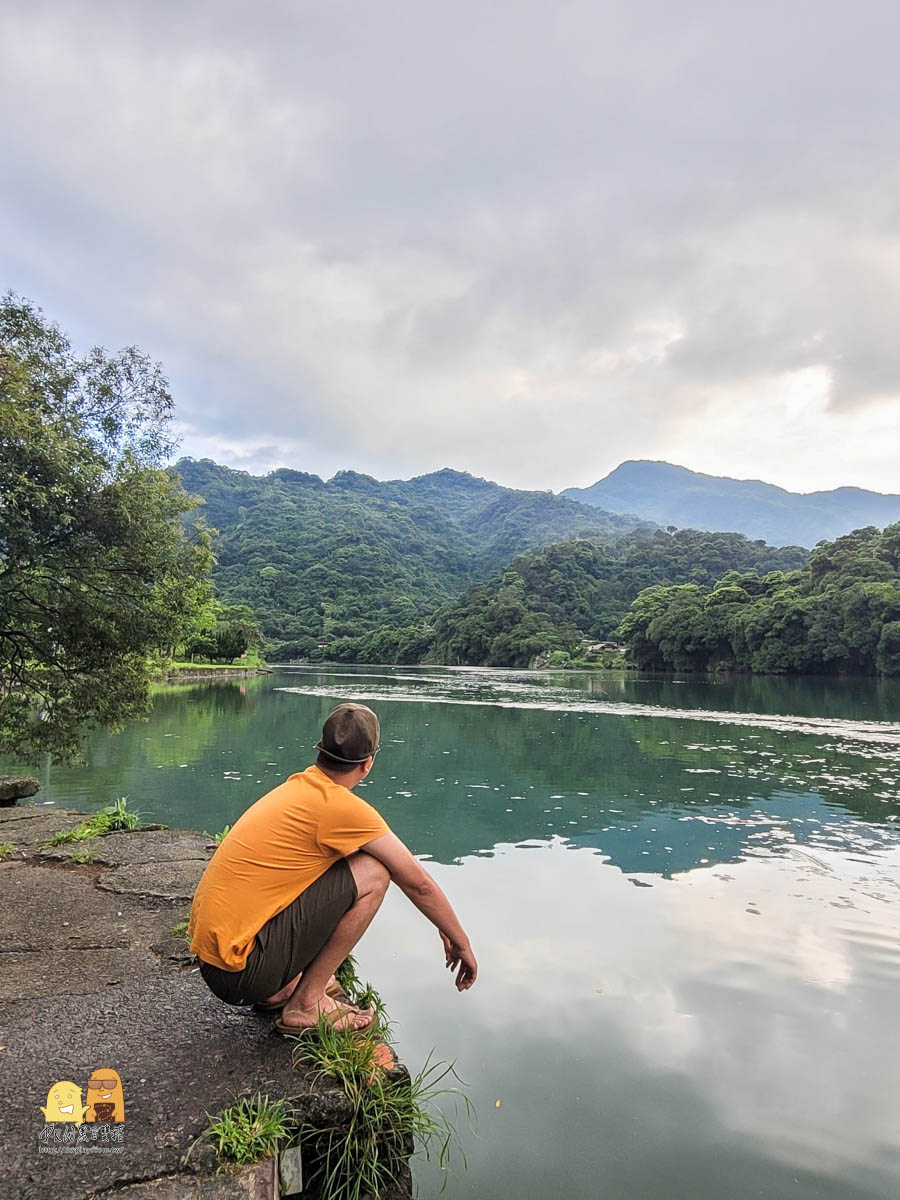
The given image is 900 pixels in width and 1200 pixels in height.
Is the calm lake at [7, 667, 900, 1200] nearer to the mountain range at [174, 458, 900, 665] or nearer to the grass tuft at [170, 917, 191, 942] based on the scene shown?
the grass tuft at [170, 917, 191, 942]

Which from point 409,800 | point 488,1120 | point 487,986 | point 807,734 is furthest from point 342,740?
point 807,734

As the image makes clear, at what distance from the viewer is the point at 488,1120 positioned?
356 cm

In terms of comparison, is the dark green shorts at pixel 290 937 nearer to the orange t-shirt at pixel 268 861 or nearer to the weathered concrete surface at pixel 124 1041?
the orange t-shirt at pixel 268 861

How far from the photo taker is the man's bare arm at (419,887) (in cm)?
279

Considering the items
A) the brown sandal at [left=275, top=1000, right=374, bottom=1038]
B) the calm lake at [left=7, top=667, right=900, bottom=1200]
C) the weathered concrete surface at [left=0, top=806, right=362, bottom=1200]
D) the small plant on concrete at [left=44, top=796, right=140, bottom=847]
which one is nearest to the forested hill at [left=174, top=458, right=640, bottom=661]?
the calm lake at [left=7, top=667, right=900, bottom=1200]

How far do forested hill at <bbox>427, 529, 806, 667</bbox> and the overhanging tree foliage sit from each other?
244 ft

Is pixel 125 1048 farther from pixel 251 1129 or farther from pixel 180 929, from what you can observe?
pixel 180 929

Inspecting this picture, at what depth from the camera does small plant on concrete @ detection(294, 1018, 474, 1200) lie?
2.58 m

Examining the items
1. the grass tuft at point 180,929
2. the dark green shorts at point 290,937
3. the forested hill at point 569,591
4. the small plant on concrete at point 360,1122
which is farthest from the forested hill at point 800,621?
the dark green shorts at point 290,937

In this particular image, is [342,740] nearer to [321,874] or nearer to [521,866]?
[321,874]

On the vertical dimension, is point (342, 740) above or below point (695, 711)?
above

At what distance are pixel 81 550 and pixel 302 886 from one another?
7494mm

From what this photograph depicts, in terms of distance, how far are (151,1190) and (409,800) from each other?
9.75 metres

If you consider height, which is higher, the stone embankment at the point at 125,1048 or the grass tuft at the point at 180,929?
the stone embankment at the point at 125,1048
